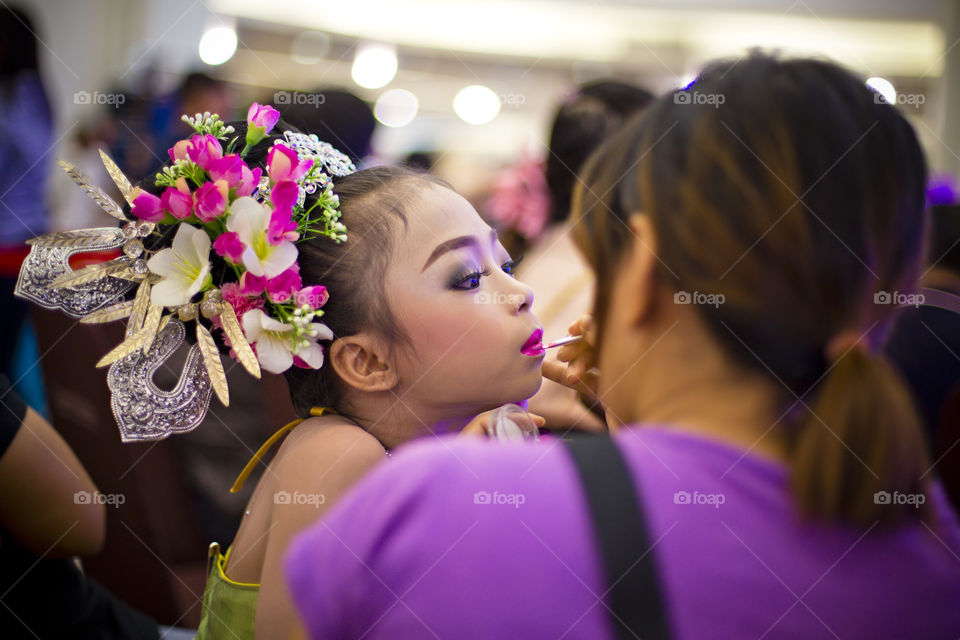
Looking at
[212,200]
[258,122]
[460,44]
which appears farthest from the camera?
[460,44]

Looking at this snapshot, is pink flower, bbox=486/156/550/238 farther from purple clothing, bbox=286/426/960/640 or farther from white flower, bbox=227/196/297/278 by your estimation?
purple clothing, bbox=286/426/960/640

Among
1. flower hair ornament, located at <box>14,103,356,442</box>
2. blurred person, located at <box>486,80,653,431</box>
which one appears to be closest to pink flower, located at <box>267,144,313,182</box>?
flower hair ornament, located at <box>14,103,356,442</box>

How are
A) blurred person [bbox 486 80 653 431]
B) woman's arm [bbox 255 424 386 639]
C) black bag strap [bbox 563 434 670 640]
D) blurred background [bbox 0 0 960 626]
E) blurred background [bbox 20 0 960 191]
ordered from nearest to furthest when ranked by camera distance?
black bag strap [bbox 563 434 670 640] → woman's arm [bbox 255 424 386 639] → blurred background [bbox 0 0 960 626] → blurred person [bbox 486 80 653 431] → blurred background [bbox 20 0 960 191]

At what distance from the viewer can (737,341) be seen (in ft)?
2.26

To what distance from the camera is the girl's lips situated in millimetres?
1199

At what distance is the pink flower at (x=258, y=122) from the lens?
1.14 m

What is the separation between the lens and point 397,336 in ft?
3.90

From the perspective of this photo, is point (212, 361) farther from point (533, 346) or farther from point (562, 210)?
point (562, 210)

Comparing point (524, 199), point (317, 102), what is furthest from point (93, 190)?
point (524, 199)

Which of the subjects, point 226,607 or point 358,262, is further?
point 358,262

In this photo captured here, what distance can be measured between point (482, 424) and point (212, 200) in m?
0.53

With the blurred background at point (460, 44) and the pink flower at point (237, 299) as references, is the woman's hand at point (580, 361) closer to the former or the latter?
the pink flower at point (237, 299)

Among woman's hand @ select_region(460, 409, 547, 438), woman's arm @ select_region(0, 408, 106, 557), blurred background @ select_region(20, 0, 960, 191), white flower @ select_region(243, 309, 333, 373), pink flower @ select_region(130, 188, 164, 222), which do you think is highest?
blurred background @ select_region(20, 0, 960, 191)

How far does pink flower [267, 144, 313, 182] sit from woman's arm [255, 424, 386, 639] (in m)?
0.37
